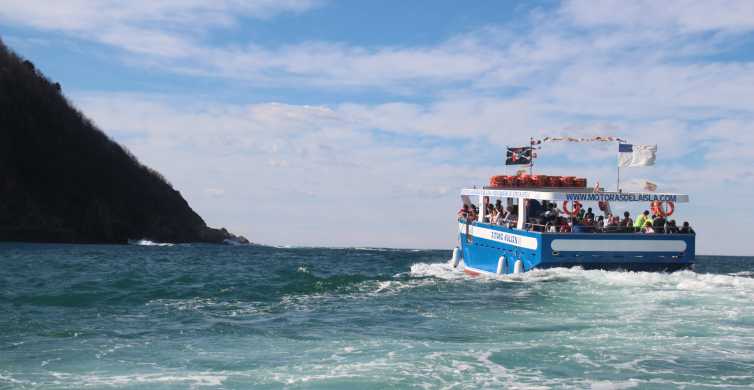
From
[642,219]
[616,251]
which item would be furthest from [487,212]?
[616,251]

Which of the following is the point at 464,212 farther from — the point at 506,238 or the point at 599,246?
the point at 599,246

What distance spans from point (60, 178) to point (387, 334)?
296ft

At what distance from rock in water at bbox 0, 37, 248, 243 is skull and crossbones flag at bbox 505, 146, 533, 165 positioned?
64.6 meters

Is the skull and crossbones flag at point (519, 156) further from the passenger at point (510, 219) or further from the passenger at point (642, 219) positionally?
the passenger at point (642, 219)

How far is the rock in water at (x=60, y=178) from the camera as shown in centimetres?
8738

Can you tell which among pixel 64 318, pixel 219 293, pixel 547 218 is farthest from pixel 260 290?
pixel 547 218

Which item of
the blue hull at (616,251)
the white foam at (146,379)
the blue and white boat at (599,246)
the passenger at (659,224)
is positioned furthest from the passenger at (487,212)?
the white foam at (146,379)

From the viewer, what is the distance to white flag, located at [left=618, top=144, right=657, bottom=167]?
28.2 meters

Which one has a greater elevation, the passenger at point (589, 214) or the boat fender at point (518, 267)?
the passenger at point (589, 214)

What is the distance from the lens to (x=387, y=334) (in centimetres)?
1508

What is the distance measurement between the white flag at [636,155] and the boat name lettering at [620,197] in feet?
6.27

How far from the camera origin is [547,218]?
2697cm

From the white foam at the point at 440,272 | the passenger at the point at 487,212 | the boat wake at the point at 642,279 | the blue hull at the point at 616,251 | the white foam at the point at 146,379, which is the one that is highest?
the passenger at the point at 487,212

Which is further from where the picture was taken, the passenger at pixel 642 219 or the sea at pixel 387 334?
the passenger at pixel 642 219
